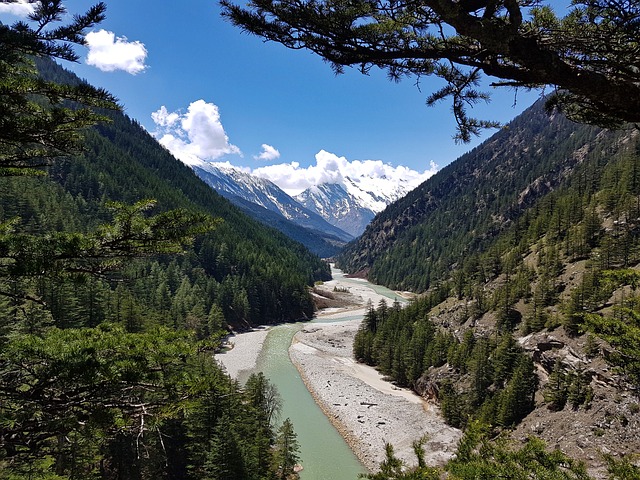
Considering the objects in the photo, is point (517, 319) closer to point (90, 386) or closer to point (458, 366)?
point (458, 366)

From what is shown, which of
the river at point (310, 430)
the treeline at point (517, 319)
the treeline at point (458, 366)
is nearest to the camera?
the river at point (310, 430)

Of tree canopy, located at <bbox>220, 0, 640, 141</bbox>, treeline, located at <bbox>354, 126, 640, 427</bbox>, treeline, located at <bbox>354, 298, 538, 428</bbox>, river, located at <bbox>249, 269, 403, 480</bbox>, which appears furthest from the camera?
treeline, located at <bbox>354, 298, 538, 428</bbox>

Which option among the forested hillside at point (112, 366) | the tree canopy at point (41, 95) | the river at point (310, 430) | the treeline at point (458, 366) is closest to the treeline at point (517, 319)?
the treeline at point (458, 366)

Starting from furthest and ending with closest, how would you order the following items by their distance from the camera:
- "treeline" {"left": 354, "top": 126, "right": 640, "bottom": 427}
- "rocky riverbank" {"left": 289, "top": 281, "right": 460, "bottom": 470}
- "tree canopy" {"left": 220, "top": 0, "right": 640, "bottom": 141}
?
1. "treeline" {"left": 354, "top": 126, "right": 640, "bottom": 427}
2. "rocky riverbank" {"left": 289, "top": 281, "right": 460, "bottom": 470}
3. "tree canopy" {"left": 220, "top": 0, "right": 640, "bottom": 141}

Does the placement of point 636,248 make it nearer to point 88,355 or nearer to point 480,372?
point 480,372

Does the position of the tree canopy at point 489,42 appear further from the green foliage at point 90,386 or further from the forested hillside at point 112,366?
the green foliage at point 90,386

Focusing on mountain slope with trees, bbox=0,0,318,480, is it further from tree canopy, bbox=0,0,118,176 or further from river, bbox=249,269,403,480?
river, bbox=249,269,403,480

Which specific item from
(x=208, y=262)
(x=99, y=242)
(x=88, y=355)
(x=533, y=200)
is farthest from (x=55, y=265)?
(x=533, y=200)

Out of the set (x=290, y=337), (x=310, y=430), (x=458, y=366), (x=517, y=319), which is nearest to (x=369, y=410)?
(x=310, y=430)

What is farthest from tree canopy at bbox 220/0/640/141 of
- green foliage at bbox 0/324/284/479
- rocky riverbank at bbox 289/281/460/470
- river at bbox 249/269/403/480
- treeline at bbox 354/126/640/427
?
river at bbox 249/269/403/480
